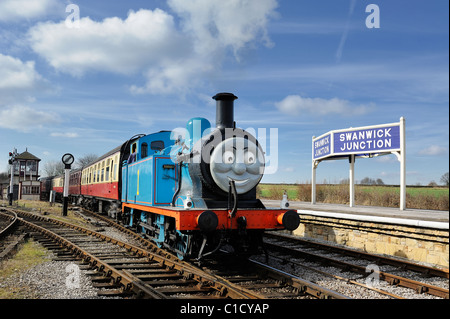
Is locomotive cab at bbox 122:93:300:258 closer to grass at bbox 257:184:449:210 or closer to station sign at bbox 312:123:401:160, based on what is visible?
station sign at bbox 312:123:401:160

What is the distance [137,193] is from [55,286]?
12.8ft

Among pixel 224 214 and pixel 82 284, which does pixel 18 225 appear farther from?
pixel 224 214

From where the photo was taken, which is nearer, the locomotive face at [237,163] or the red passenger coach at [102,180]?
the locomotive face at [237,163]

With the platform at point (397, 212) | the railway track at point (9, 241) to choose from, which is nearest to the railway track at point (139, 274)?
the railway track at point (9, 241)

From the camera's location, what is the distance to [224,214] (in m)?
6.59

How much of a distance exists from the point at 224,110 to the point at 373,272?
164 inches

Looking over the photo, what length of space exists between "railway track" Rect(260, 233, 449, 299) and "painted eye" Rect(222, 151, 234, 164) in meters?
2.27

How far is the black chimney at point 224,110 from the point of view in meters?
7.15

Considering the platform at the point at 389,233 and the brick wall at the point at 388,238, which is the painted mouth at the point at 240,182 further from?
the brick wall at the point at 388,238

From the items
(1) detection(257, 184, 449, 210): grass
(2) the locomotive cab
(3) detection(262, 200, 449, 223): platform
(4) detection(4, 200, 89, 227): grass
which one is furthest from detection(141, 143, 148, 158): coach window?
(1) detection(257, 184, 449, 210): grass

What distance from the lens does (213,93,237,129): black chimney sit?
7.15 meters

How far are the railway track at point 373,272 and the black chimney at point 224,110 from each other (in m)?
2.95

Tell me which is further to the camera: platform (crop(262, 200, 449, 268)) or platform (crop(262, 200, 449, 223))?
platform (crop(262, 200, 449, 223))
